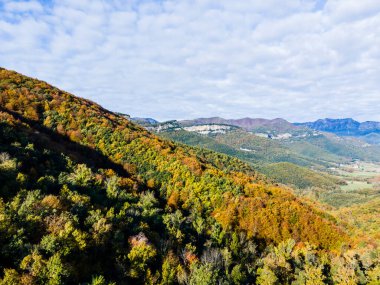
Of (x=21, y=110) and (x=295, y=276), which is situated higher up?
(x=21, y=110)

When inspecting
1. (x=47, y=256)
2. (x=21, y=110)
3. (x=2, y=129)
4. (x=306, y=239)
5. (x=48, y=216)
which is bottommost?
(x=306, y=239)

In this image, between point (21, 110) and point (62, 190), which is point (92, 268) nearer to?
point (62, 190)

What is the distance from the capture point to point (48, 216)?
30703mm

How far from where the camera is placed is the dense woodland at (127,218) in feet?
94.8

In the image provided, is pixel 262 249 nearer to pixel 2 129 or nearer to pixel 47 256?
pixel 47 256

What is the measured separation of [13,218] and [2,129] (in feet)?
Result: 102

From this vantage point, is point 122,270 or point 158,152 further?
point 158,152

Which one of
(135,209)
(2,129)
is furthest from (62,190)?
(2,129)

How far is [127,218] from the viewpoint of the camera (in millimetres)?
40625

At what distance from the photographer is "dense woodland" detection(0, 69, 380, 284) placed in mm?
28906

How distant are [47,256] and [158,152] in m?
64.4

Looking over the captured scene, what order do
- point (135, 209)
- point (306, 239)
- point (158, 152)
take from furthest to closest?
point (158, 152)
point (306, 239)
point (135, 209)

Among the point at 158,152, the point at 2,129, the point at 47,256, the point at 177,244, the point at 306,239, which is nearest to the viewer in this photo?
the point at 47,256

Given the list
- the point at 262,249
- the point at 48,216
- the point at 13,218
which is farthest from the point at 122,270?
the point at 262,249
